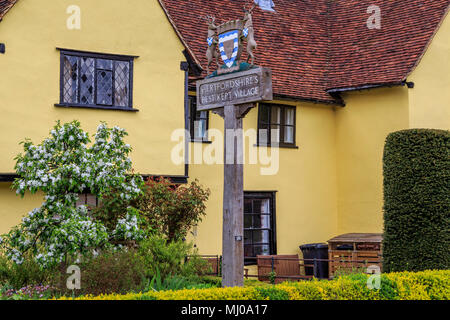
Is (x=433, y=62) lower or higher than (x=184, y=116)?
higher

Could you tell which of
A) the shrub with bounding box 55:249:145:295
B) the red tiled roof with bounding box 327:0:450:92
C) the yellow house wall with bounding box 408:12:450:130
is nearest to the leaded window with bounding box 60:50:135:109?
the shrub with bounding box 55:249:145:295

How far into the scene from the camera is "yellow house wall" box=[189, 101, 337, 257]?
19.3 m

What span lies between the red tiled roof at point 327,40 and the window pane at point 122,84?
108 inches

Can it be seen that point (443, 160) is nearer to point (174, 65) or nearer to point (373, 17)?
point (174, 65)

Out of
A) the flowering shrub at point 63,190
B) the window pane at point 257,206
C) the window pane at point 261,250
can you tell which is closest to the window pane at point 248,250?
the window pane at point 261,250

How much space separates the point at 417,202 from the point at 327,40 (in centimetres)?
1177

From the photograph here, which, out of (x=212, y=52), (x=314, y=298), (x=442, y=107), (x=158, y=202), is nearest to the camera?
(x=314, y=298)

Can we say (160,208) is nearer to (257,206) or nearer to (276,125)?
(257,206)

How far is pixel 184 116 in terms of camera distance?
16.5 metres

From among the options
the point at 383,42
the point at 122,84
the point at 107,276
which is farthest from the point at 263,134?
the point at 107,276

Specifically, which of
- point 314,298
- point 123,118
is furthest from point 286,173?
point 314,298

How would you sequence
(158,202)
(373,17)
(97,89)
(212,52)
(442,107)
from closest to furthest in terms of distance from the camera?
(212,52), (158,202), (97,89), (442,107), (373,17)

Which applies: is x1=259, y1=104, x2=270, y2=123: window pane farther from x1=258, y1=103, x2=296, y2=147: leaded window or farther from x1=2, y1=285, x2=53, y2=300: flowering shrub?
x1=2, y1=285, x2=53, y2=300: flowering shrub

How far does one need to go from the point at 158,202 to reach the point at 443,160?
18.6ft
